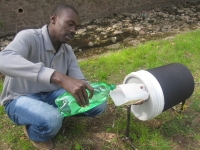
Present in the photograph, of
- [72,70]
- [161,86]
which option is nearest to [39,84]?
[72,70]

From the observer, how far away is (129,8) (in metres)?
8.36

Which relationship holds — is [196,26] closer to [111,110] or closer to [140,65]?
[140,65]

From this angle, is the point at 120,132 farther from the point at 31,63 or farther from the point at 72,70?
the point at 31,63

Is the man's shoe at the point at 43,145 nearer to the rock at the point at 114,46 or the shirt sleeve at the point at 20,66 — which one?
the shirt sleeve at the point at 20,66

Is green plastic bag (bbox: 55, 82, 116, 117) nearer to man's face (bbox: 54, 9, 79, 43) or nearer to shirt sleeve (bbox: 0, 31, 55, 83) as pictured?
shirt sleeve (bbox: 0, 31, 55, 83)

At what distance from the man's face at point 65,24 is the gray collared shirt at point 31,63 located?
0.44 feet

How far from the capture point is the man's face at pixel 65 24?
2.31m

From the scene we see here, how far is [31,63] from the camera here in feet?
6.16

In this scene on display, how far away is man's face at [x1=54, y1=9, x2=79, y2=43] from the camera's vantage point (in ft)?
7.59

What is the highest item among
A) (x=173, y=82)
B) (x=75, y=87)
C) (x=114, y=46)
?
(x=75, y=87)

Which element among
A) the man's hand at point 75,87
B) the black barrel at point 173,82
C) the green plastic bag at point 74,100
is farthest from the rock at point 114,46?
the man's hand at point 75,87

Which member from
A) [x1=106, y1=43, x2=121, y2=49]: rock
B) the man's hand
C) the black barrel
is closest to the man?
the man's hand

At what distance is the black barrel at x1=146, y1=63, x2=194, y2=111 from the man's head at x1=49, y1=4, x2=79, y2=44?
34.8 inches

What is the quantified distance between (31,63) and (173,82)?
4.48ft
